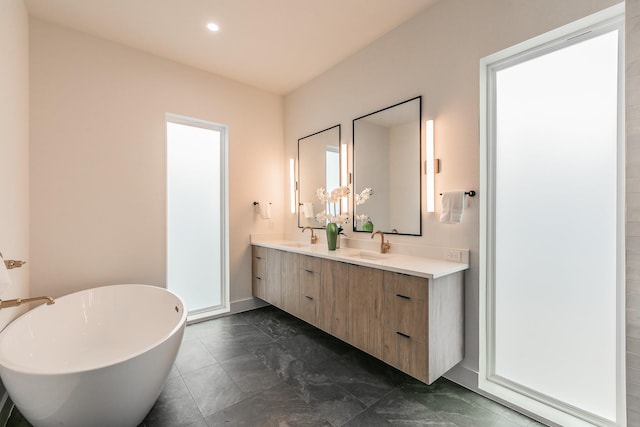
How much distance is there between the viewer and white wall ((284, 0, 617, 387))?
181cm

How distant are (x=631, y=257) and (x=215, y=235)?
11.7 feet

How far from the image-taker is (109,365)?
128 centimetres

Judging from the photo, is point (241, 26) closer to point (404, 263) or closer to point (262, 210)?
point (262, 210)

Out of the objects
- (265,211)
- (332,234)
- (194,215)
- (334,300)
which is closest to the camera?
(334,300)

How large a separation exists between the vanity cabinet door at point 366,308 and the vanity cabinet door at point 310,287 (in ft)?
1.42

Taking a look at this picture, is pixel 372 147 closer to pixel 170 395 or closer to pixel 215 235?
pixel 215 235

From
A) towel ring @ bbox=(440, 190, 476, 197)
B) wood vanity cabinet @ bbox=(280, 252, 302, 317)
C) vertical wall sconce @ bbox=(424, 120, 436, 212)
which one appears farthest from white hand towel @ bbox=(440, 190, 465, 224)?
wood vanity cabinet @ bbox=(280, 252, 302, 317)

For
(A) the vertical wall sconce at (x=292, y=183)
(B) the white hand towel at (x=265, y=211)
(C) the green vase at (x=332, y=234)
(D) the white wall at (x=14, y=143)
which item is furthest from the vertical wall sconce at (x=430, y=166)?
(D) the white wall at (x=14, y=143)

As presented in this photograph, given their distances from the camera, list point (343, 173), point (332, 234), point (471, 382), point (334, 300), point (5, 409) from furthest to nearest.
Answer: point (343, 173), point (332, 234), point (334, 300), point (471, 382), point (5, 409)

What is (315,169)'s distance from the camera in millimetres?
3471

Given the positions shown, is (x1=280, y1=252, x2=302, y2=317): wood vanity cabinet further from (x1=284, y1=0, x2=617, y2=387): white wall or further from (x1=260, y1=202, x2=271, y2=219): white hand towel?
(x1=284, y1=0, x2=617, y2=387): white wall

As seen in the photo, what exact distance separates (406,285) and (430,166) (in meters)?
1.01

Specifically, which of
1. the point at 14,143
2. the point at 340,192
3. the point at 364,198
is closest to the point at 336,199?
the point at 340,192

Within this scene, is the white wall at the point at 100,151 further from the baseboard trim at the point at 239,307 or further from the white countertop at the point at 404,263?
the white countertop at the point at 404,263
